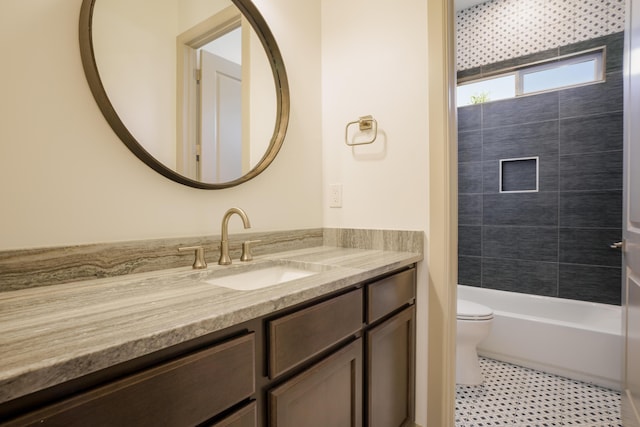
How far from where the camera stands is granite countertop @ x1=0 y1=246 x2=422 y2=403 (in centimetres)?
42

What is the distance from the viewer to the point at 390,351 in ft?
3.98

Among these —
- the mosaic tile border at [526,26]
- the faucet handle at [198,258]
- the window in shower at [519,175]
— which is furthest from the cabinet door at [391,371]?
the mosaic tile border at [526,26]

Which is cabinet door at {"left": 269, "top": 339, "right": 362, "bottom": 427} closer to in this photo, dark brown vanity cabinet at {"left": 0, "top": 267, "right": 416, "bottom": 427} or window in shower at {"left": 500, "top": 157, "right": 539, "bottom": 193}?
dark brown vanity cabinet at {"left": 0, "top": 267, "right": 416, "bottom": 427}

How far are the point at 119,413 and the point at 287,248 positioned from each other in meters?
1.06

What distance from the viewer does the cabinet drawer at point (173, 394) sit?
434 mm

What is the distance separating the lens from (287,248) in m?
1.52

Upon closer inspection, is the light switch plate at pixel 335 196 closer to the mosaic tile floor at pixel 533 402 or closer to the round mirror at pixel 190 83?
the round mirror at pixel 190 83

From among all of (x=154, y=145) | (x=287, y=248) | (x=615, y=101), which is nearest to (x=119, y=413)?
(x=154, y=145)

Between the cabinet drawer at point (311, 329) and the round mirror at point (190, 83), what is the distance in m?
0.65

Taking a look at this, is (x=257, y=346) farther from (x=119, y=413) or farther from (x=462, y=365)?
(x=462, y=365)

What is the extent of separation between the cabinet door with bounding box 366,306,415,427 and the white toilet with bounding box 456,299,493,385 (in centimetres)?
77

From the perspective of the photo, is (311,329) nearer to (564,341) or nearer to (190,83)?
(190,83)

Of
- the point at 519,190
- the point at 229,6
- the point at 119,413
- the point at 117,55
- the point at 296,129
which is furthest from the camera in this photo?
the point at 519,190

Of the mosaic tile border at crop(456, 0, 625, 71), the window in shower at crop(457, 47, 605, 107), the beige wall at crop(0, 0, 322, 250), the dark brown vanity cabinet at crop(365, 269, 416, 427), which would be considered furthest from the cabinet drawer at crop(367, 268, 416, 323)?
the mosaic tile border at crop(456, 0, 625, 71)
